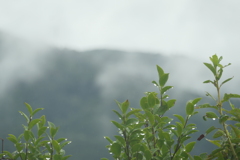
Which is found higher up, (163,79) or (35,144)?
(163,79)

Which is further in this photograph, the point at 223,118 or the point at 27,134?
the point at 27,134

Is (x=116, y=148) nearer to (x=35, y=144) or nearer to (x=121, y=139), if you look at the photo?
(x=121, y=139)

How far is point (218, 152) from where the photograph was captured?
1.12 metres

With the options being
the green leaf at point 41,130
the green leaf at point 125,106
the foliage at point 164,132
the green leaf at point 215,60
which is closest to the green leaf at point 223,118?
the foliage at point 164,132

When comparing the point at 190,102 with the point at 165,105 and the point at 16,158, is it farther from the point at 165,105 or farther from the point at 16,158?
the point at 16,158

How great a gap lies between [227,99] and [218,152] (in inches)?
8.9

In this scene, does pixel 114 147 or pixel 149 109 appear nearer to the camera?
pixel 114 147

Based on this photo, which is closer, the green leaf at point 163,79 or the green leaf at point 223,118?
the green leaf at point 223,118

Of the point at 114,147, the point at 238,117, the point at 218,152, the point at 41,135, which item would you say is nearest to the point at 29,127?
the point at 41,135

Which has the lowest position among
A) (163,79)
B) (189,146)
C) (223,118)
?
(189,146)

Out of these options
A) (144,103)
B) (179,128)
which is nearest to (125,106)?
(144,103)

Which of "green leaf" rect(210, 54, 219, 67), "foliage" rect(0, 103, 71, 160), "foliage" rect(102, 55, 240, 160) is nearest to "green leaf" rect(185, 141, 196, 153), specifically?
"foliage" rect(102, 55, 240, 160)

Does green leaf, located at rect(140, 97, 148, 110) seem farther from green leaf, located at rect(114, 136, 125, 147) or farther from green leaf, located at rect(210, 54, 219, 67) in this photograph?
green leaf, located at rect(210, 54, 219, 67)

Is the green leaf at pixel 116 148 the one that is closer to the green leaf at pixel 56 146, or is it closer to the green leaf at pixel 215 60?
the green leaf at pixel 56 146
